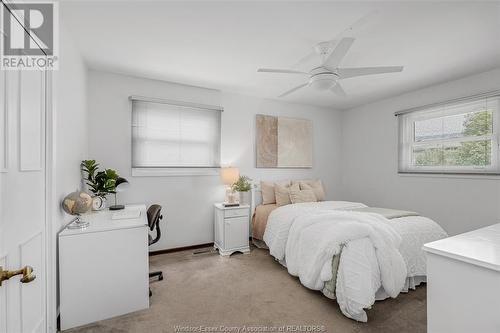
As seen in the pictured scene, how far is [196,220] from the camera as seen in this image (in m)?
3.57

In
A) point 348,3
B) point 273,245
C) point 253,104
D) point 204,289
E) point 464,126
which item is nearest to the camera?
point 348,3

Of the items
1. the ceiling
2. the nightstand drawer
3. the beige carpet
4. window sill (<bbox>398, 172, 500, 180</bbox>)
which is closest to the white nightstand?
the nightstand drawer

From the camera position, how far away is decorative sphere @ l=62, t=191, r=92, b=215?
1.81 meters

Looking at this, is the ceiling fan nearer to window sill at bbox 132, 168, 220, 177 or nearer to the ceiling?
the ceiling

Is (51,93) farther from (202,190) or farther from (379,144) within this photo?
(379,144)

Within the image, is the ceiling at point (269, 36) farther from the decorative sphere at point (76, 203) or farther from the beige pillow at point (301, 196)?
the beige pillow at point (301, 196)

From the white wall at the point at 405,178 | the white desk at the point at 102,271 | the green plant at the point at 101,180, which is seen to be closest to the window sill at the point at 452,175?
the white wall at the point at 405,178

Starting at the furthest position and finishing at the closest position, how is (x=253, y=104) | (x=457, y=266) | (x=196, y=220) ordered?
1. (x=253, y=104)
2. (x=196, y=220)
3. (x=457, y=266)

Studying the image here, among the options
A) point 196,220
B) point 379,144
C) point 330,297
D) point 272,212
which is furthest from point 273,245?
point 379,144

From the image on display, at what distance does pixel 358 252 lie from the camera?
1956 millimetres

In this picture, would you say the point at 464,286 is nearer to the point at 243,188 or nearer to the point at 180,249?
the point at 243,188

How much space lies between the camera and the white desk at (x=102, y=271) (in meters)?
1.77

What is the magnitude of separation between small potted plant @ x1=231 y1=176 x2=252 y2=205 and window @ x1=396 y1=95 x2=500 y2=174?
2.74m

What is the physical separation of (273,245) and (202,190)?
1438 millimetres
